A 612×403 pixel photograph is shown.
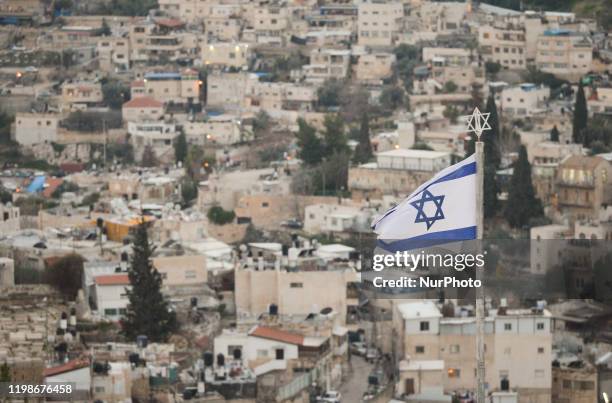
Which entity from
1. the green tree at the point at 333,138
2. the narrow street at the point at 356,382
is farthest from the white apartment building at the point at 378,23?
the narrow street at the point at 356,382

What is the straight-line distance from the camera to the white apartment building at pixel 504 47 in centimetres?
6356

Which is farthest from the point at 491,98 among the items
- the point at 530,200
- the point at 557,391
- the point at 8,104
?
the point at 557,391

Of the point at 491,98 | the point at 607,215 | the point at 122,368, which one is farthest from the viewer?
the point at 491,98

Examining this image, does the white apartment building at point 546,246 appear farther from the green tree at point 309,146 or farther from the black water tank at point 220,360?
the black water tank at point 220,360

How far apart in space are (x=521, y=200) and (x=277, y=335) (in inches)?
522

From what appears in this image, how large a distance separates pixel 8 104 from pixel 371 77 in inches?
326

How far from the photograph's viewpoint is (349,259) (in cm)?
4109

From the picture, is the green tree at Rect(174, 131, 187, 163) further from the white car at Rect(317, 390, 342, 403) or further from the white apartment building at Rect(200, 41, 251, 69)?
the white car at Rect(317, 390, 342, 403)

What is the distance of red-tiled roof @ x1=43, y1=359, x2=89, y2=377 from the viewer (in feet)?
104

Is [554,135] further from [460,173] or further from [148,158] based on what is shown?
[460,173]

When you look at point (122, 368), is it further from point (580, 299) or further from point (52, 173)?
point (52, 173)

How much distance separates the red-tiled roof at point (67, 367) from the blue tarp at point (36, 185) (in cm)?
2070

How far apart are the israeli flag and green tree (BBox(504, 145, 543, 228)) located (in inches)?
1184

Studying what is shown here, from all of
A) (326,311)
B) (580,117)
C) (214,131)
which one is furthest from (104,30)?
(326,311)
